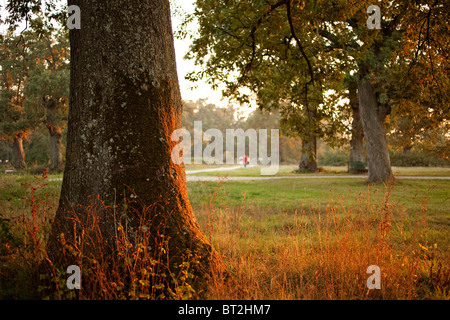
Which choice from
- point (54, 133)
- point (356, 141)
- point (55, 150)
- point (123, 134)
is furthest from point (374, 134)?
point (54, 133)

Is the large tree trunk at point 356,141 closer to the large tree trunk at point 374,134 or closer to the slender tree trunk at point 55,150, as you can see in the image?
the large tree trunk at point 374,134

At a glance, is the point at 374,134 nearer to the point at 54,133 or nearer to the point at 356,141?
the point at 356,141

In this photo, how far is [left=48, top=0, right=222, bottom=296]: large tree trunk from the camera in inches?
137

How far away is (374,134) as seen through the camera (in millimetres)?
16125

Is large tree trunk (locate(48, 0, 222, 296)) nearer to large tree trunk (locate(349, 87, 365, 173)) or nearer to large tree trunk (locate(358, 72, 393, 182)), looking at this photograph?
large tree trunk (locate(358, 72, 393, 182))

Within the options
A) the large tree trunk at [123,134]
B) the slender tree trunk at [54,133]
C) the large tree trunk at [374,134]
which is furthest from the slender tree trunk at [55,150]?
the large tree trunk at [123,134]

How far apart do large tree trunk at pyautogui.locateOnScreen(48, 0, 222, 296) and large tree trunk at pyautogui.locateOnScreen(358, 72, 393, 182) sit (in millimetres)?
14485

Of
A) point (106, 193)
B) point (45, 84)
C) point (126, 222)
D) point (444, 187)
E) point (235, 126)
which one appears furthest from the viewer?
point (235, 126)

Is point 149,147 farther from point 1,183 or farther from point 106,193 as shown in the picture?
point 1,183

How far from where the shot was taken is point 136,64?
3602 mm

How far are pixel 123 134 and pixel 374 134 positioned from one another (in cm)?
1570

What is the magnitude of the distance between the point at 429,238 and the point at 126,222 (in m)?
5.73

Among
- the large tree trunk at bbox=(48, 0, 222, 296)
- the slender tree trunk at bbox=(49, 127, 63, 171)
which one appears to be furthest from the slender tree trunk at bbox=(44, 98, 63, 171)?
the large tree trunk at bbox=(48, 0, 222, 296)

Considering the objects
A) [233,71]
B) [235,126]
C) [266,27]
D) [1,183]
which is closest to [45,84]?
[1,183]
